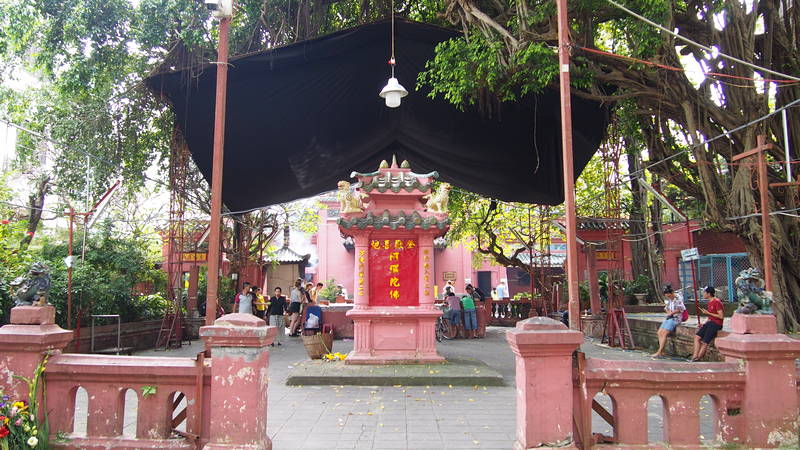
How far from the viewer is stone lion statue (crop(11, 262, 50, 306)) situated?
4441 millimetres

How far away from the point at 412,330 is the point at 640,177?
8.51m

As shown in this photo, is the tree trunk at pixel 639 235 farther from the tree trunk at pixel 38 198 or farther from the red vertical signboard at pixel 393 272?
the tree trunk at pixel 38 198

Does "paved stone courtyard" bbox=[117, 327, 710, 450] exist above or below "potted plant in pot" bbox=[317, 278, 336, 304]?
below

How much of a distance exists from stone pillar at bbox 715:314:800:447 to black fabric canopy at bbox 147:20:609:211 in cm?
754

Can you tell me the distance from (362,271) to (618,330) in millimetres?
7193

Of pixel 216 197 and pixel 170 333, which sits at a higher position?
pixel 216 197

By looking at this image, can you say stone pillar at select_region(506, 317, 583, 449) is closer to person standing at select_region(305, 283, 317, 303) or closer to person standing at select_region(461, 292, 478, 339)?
person standing at select_region(305, 283, 317, 303)

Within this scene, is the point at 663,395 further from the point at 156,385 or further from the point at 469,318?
the point at 469,318

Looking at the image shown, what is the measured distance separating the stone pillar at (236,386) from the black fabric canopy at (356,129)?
306 inches

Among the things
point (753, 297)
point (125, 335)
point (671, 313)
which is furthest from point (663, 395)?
point (125, 335)

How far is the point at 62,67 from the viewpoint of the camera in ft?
40.4

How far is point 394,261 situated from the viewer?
10.3 metres

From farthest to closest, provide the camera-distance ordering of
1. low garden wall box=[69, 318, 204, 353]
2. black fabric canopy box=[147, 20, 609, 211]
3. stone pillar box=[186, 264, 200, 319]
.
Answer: stone pillar box=[186, 264, 200, 319] → low garden wall box=[69, 318, 204, 353] → black fabric canopy box=[147, 20, 609, 211]

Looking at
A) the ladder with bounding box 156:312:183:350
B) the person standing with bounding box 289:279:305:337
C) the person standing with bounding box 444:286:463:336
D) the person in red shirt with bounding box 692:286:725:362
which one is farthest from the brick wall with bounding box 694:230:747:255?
the ladder with bounding box 156:312:183:350
